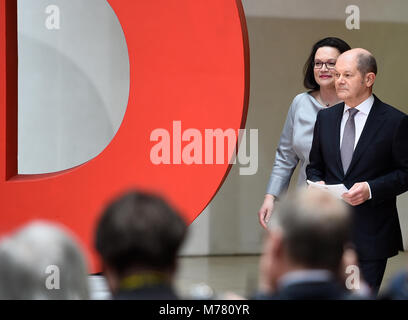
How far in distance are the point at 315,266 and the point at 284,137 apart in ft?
Result: 7.98

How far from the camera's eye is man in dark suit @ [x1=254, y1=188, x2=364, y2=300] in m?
1.46

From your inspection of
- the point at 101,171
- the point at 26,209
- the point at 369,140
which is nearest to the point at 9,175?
the point at 26,209

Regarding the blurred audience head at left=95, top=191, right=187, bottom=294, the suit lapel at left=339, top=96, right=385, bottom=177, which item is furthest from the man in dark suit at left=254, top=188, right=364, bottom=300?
the suit lapel at left=339, top=96, right=385, bottom=177

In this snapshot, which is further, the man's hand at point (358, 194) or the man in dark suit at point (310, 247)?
the man's hand at point (358, 194)

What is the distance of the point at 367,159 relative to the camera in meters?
3.17

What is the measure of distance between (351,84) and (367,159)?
1.16 ft

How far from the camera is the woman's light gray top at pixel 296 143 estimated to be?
373 centimetres

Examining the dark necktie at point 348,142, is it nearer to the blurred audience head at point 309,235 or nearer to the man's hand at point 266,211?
the man's hand at point 266,211

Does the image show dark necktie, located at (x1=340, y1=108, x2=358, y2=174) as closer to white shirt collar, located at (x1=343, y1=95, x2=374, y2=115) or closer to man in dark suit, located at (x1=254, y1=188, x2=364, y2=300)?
white shirt collar, located at (x1=343, y1=95, x2=374, y2=115)

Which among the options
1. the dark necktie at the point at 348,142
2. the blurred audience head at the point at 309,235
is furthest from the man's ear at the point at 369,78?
the blurred audience head at the point at 309,235

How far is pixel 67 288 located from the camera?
1.54m

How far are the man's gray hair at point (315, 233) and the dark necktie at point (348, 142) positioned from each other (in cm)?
177

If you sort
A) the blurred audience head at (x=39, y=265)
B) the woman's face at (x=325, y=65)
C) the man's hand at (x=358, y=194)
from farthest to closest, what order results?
the woman's face at (x=325, y=65), the man's hand at (x=358, y=194), the blurred audience head at (x=39, y=265)

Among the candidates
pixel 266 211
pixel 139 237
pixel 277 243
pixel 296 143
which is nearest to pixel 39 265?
pixel 139 237
